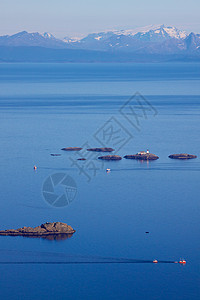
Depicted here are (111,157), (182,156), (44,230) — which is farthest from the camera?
(182,156)

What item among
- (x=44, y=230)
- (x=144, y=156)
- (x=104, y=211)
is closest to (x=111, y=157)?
(x=144, y=156)

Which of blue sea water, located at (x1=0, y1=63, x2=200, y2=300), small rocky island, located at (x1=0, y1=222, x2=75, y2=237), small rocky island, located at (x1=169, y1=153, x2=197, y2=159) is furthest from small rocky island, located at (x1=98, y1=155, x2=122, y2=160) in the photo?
small rocky island, located at (x1=0, y1=222, x2=75, y2=237)

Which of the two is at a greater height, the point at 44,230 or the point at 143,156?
the point at 143,156

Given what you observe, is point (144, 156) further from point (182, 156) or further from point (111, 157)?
point (182, 156)

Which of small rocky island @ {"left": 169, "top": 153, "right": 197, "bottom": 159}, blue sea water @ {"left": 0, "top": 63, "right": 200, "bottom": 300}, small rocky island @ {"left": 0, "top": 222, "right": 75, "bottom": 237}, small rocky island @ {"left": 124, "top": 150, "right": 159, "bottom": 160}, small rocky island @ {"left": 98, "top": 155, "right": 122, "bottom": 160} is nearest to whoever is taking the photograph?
blue sea water @ {"left": 0, "top": 63, "right": 200, "bottom": 300}

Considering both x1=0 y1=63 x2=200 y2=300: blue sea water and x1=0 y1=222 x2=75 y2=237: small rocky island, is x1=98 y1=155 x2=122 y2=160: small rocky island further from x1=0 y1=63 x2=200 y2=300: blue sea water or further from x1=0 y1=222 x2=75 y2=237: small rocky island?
x1=0 y1=222 x2=75 y2=237: small rocky island

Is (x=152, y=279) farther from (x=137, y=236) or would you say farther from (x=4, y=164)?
(x=4, y=164)
